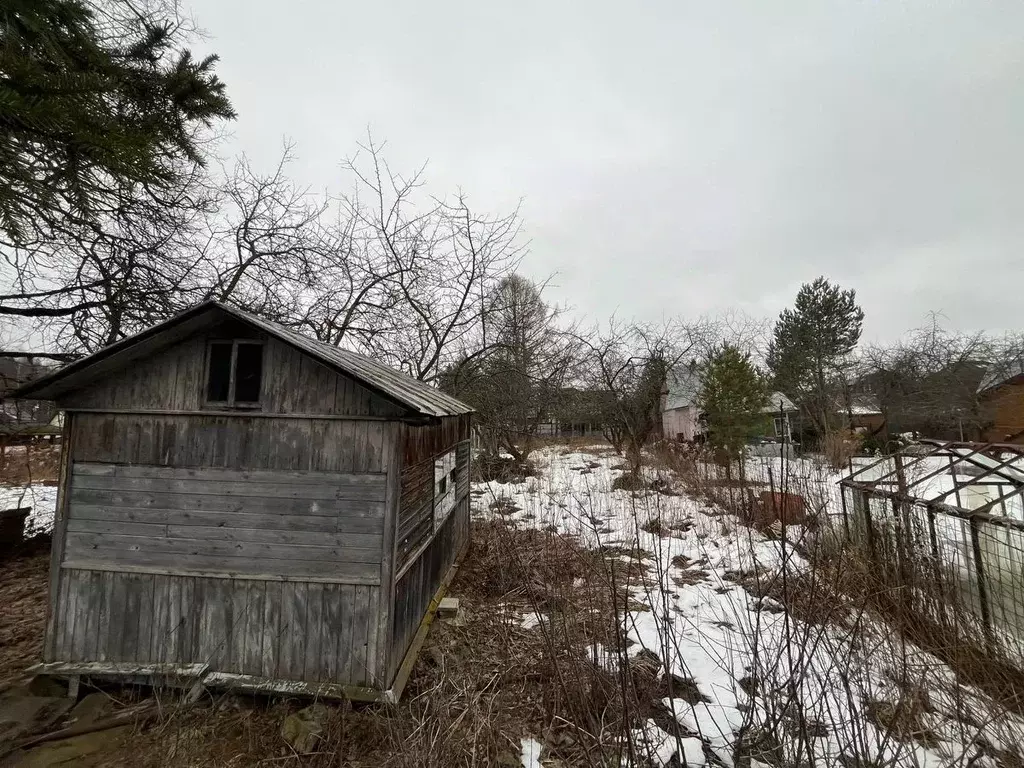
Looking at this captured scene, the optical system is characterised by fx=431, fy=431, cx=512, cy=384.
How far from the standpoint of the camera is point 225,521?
177 inches

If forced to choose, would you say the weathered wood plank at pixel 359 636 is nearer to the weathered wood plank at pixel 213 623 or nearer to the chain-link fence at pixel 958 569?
the weathered wood plank at pixel 213 623

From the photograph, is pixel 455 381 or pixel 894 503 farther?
pixel 455 381

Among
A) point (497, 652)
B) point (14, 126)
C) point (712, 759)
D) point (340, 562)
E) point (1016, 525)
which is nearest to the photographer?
point (14, 126)

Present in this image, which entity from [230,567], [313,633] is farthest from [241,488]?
[313,633]

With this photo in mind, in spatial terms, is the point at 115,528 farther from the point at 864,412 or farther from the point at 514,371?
the point at 864,412

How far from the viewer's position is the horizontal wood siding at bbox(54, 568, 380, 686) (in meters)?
4.31

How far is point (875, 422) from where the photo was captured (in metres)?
29.6

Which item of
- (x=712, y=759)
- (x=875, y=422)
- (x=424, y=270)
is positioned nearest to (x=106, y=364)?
(x=712, y=759)

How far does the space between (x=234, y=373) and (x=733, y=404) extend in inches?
563

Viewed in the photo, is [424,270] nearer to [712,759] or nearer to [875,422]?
[712,759]

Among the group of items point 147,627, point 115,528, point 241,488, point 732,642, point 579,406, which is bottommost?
point 732,642

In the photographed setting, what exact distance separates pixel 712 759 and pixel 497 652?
254 cm

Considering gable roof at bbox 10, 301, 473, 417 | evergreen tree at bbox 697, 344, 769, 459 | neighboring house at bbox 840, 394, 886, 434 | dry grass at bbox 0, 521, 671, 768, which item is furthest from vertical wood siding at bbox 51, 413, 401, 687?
neighboring house at bbox 840, 394, 886, 434

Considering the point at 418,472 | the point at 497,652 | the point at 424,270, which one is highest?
the point at 424,270
